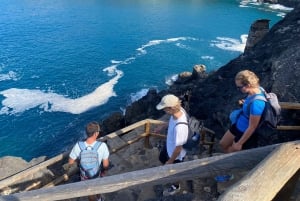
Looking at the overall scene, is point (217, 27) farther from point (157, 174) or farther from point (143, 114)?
point (157, 174)

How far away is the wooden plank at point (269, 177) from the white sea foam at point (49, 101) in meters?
32.9

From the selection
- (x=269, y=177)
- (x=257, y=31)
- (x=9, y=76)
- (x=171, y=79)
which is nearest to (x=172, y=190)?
(x=269, y=177)

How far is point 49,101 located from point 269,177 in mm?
35855

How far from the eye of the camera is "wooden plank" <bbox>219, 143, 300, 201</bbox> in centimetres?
254

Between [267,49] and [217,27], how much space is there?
43702 mm

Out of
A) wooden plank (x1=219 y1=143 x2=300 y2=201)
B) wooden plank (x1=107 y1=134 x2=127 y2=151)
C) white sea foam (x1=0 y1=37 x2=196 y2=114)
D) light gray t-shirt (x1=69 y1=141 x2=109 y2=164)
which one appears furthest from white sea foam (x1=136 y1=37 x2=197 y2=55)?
wooden plank (x1=219 y1=143 x2=300 y2=201)

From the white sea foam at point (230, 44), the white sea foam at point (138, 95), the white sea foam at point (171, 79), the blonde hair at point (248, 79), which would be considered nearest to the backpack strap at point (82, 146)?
the blonde hair at point (248, 79)

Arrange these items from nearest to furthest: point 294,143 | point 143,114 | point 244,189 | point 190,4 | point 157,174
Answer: point 244,189 < point 294,143 < point 157,174 < point 143,114 < point 190,4

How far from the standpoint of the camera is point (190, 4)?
7912 centimetres

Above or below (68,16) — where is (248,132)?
above

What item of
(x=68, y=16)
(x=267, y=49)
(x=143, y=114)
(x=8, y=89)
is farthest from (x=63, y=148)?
(x=68, y=16)

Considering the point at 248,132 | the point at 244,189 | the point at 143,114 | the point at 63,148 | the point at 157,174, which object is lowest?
the point at 63,148

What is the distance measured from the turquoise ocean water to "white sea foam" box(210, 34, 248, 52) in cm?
15

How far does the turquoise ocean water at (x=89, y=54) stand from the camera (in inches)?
1310
